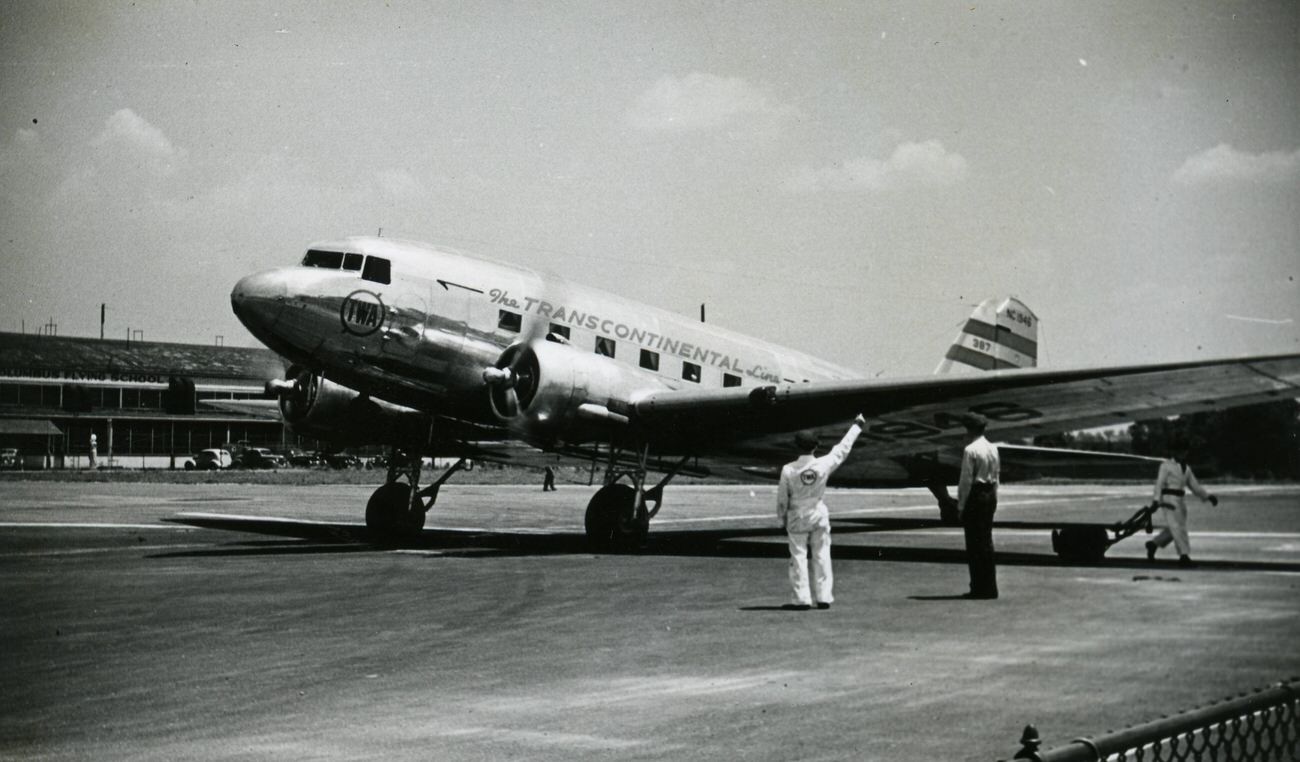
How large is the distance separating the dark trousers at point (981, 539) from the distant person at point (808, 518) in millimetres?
1415

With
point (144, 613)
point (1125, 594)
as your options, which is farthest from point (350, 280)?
point (1125, 594)

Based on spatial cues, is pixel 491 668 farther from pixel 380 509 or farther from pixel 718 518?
pixel 718 518

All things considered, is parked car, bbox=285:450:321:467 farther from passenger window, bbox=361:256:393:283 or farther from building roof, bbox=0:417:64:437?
passenger window, bbox=361:256:393:283

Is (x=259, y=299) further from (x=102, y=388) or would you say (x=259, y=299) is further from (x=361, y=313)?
(x=102, y=388)

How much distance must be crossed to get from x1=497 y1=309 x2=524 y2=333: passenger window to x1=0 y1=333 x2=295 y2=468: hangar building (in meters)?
4.42

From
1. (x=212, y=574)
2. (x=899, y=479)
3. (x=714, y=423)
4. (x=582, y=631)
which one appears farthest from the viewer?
(x=899, y=479)

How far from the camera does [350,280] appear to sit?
563 inches

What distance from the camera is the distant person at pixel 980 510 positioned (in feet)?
33.4

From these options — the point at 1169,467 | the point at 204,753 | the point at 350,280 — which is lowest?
the point at 204,753

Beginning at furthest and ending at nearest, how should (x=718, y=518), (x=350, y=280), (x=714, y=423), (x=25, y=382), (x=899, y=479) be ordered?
(x=718, y=518) → (x=899, y=479) → (x=714, y=423) → (x=350, y=280) → (x=25, y=382)

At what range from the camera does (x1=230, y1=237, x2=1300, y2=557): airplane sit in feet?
45.1

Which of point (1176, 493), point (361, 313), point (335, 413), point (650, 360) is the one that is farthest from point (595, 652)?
point (335, 413)

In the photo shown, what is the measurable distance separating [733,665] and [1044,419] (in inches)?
376

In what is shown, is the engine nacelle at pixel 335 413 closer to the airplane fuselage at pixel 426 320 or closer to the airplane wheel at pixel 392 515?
the airplane wheel at pixel 392 515
